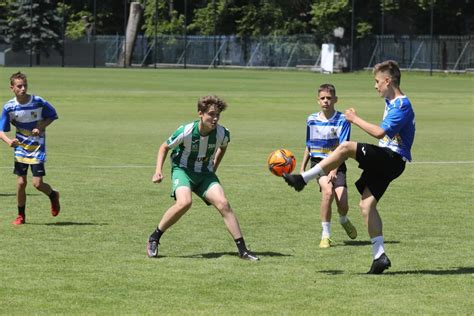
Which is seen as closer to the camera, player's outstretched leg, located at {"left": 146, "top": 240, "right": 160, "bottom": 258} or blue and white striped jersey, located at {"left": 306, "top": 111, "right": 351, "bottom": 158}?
player's outstretched leg, located at {"left": 146, "top": 240, "right": 160, "bottom": 258}

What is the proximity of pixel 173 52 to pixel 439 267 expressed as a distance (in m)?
82.4

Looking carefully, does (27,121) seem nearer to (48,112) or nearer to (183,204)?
(48,112)

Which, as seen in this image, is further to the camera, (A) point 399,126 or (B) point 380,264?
(B) point 380,264

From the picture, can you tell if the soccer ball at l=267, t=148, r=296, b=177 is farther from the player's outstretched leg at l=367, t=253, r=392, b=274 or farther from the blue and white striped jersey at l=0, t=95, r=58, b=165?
the blue and white striped jersey at l=0, t=95, r=58, b=165

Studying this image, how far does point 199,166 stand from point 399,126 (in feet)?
8.00

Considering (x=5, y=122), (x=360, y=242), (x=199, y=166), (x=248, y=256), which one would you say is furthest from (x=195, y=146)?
(x=5, y=122)

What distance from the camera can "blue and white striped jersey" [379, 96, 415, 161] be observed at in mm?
10820

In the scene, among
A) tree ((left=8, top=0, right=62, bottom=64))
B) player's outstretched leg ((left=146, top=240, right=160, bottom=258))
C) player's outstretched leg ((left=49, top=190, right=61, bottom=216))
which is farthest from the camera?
tree ((left=8, top=0, right=62, bottom=64))

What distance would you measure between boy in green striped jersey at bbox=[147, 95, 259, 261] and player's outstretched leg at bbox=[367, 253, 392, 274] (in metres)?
1.40

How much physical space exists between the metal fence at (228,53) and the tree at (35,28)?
1012mm

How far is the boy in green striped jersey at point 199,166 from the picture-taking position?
12.0m

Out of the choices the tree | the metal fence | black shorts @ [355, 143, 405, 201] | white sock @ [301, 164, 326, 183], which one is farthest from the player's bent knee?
the tree

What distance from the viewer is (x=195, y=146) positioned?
12203 millimetres

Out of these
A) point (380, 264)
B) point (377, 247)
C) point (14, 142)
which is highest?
point (14, 142)
